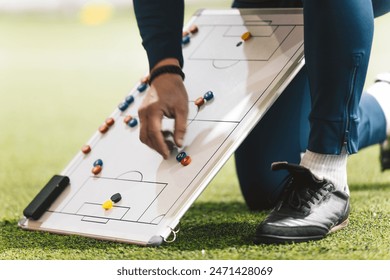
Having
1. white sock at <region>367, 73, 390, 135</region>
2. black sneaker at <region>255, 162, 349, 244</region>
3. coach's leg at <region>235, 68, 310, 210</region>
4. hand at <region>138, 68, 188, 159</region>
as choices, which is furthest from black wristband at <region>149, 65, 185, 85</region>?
white sock at <region>367, 73, 390, 135</region>

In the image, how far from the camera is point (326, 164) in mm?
1381

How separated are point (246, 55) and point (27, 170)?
1081mm

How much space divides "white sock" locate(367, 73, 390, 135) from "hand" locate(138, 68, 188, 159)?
0.62 meters

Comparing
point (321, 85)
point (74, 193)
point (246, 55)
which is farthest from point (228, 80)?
point (74, 193)

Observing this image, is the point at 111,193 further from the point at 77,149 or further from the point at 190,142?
the point at 77,149

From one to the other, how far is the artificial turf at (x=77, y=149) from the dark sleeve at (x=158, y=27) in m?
0.39

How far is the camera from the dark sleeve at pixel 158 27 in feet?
4.91

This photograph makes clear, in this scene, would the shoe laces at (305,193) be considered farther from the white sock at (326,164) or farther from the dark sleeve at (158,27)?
the dark sleeve at (158,27)

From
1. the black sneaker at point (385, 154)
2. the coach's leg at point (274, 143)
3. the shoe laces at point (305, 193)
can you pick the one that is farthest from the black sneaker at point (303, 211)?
the black sneaker at point (385, 154)

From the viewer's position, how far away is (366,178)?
6.84ft

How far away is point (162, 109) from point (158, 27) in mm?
212

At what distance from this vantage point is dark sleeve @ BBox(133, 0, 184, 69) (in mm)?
1496

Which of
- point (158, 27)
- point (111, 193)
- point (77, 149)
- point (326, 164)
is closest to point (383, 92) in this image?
point (326, 164)
